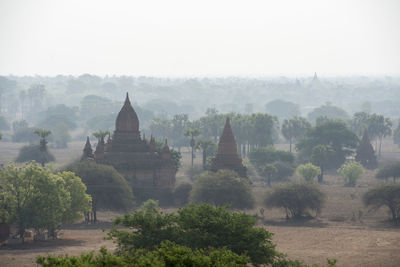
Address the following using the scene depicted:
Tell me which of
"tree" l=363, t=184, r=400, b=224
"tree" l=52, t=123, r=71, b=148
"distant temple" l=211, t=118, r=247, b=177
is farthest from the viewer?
"tree" l=52, t=123, r=71, b=148

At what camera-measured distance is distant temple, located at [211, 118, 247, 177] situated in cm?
6706

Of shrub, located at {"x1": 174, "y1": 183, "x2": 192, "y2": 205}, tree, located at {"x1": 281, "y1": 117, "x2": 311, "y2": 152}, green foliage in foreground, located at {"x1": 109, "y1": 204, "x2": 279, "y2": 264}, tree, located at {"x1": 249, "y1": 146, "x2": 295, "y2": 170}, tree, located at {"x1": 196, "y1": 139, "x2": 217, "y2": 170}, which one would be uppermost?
tree, located at {"x1": 281, "y1": 117, "x2": 311, "y2": 152}

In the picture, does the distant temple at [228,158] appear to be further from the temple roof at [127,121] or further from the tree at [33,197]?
the tree at [33,197]

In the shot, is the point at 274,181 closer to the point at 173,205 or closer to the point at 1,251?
the point at 173,205

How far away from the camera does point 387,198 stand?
55.7 m

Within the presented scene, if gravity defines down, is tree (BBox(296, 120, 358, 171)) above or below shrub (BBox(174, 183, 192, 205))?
above

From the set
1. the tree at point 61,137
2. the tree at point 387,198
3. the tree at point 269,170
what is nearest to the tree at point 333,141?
the tree at point 269,170

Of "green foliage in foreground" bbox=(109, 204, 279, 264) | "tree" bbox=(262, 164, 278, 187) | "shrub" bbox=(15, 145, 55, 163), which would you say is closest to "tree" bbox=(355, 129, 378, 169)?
"tree" bbox=(262, 164, 278, 187)

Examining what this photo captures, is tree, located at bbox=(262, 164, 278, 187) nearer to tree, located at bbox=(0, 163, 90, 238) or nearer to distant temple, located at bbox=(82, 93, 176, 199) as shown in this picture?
distant temple, located at bbox=(82, 93, 176, 199)

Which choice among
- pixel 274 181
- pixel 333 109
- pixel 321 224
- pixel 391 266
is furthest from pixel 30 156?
pixel 333 109

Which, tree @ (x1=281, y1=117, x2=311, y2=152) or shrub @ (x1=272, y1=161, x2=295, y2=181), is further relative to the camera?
tree @ (x1=281, y1=117, x2=311, y2=152)

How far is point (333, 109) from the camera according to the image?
186m

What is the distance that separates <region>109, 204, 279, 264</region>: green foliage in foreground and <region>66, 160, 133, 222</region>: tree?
22811 millimetres

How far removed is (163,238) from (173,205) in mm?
29765
